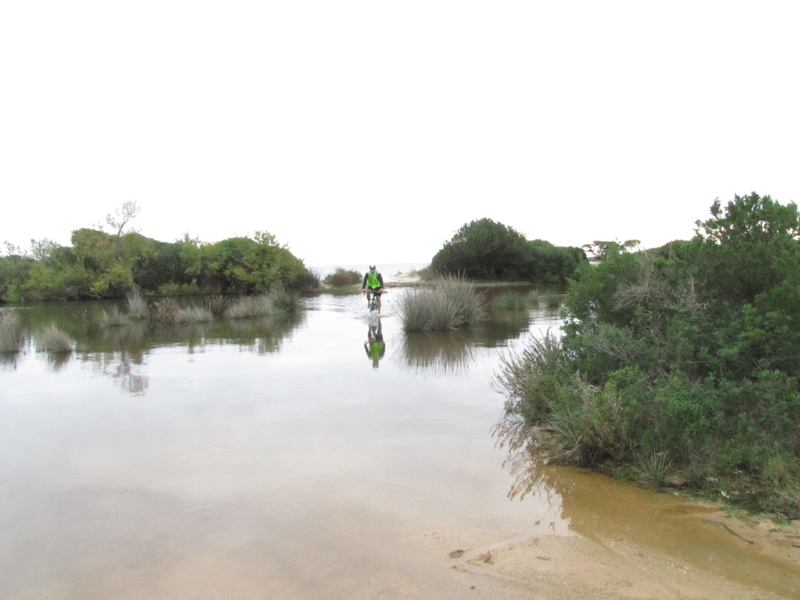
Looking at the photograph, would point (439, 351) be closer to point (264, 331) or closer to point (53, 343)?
point (264, 331)

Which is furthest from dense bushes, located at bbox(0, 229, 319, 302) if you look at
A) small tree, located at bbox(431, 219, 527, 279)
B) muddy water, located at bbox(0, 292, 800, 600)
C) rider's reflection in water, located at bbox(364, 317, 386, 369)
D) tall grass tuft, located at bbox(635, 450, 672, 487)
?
tall grass tuft, located at bbox(635, 450, 672, 487)

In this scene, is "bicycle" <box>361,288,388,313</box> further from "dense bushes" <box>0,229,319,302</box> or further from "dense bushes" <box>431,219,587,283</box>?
"dense bushes" <box>431,219,587,283</box>

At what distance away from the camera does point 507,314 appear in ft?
64.5

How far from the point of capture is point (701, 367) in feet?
18.0

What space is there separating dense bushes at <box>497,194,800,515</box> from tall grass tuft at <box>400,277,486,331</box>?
8.27 metres

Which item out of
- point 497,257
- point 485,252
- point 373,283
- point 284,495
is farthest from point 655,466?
point 497,257

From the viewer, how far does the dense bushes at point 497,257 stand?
45.1 metres

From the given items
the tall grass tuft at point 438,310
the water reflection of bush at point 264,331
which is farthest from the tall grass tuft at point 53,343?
the tall grass tuft at point 438,310

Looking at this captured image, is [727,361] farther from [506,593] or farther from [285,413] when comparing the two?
[285,413]

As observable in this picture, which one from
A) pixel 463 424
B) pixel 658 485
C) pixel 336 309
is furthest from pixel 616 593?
pixel 336 309

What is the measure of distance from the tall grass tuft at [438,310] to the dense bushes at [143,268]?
2185 centimetres

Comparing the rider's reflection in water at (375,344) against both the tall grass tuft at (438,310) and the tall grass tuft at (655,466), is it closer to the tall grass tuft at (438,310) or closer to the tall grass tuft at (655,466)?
the tall grass tuft at (438,310)

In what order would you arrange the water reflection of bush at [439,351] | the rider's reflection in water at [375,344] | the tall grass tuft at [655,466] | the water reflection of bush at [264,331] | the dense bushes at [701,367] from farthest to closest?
the water reflection of bush at [264,331], the rider's reflection in water at [375,344], the water reflection of bush at [439,351], the tall grass tuft at [655,466], the dense bushes at [701,367]

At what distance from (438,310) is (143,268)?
30181 millimetres
